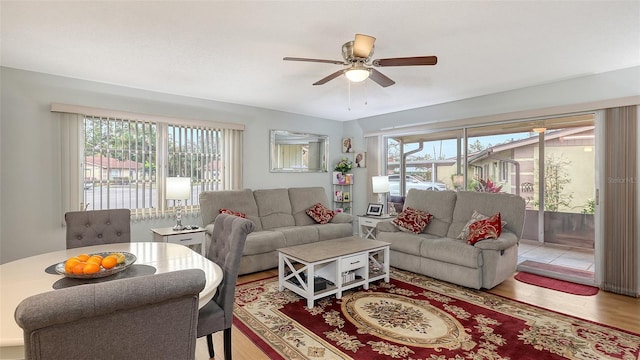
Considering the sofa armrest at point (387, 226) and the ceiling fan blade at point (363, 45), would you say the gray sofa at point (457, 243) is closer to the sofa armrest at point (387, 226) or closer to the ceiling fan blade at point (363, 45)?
the sofa armrest at point (387, 226)

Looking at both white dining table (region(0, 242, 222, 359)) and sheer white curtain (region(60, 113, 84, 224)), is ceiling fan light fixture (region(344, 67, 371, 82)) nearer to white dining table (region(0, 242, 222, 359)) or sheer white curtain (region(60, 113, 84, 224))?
white dining table (region(0, 242, 222, 359))

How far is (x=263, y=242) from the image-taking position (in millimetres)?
4027

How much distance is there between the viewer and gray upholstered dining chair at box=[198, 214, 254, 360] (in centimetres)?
183

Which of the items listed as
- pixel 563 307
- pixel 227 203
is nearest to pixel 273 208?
pixel 227 203

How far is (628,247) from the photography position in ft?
11.1

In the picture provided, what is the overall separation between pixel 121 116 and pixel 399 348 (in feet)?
13.3

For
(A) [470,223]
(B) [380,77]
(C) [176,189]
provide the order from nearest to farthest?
(B) [380,77] → (C) [176,189] → (A) [470,223]

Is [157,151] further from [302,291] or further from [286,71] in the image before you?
[302,291]

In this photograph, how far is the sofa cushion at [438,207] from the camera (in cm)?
433

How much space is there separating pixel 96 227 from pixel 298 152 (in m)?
3.81

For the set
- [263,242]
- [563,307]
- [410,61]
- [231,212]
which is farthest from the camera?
→ [231,212]

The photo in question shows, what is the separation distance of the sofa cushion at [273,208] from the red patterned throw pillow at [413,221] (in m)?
1.68

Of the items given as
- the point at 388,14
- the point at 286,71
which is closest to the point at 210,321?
the point at 388,14

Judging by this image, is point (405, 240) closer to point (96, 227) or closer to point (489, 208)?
point (489, 208)
